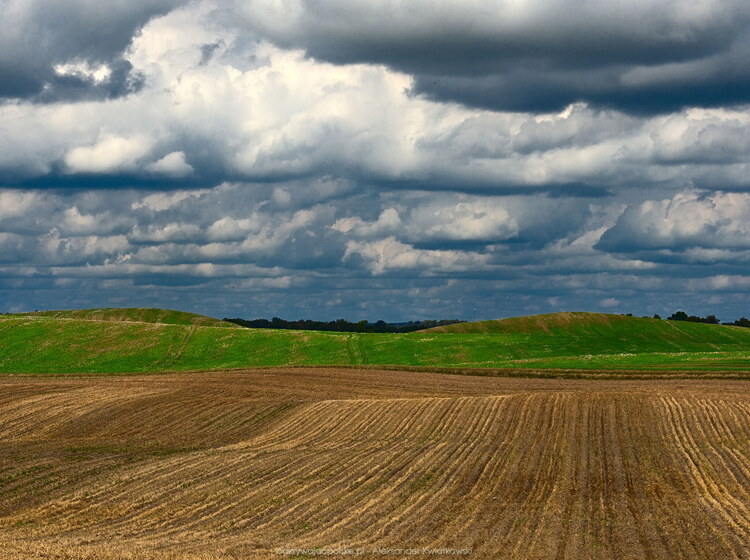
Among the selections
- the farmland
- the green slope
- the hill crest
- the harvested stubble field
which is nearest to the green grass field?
the farmland

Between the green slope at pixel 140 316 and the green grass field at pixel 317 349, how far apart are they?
50497mm

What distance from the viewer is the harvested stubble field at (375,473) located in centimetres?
2688

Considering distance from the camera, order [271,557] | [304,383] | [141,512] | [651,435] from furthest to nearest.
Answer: [304,383] < [651,435] < [141,512] < [271,557]

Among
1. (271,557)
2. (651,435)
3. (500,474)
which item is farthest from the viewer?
(651,435)

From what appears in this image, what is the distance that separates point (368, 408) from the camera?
57656 millimetres

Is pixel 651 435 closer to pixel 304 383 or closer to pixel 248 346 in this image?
pixel 304 383

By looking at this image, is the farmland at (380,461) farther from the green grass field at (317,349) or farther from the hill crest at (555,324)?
the hill crest at (555,324)

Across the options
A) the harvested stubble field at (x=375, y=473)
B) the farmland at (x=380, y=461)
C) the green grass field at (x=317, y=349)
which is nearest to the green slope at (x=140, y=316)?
the green grass field at (x=317, y=349)

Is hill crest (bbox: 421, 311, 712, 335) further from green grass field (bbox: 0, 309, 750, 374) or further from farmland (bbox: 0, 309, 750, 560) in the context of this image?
farmland (bbox: 0, 309, 750, 560)

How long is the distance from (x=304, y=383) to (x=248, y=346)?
113 feet

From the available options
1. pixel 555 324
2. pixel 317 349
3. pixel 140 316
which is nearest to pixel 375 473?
pixel 317 349

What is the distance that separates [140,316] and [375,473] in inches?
5919

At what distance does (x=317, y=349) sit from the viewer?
105 meters

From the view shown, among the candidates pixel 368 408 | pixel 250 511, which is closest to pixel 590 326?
pixel 368 408
